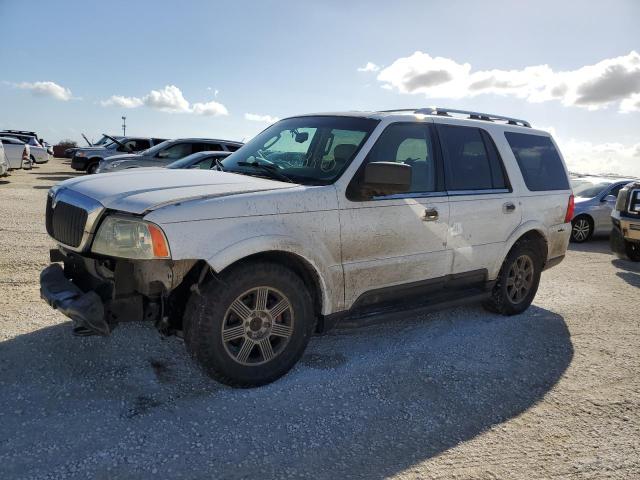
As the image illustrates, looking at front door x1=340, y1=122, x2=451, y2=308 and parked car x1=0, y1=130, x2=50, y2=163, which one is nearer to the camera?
front door x1=340, y1=122, x2=451, y2=308

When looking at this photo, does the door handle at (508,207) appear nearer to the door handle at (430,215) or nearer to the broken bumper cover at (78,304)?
the door handle at (430,215)

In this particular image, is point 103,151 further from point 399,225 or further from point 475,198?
point 399,225

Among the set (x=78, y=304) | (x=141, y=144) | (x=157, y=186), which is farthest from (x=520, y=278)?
(x=141, y=144)

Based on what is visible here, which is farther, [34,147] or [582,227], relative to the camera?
[34,147]

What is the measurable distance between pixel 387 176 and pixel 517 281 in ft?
8.59

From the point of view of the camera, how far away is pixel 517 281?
538cm

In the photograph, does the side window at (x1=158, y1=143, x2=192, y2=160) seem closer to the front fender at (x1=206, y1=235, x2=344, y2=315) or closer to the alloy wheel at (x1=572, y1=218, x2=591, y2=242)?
the alloy wheel at (x1=572, y1=218, x2=591, y2=242)

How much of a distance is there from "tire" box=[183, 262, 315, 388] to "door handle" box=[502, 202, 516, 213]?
7.75 feet

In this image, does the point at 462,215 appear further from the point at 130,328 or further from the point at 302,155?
the point at 130,328

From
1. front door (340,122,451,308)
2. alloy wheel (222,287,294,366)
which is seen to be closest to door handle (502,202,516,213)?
front door (340,122,451,308)

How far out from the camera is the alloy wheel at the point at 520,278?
5297 millimetres

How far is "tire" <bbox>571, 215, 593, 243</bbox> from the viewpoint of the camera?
1136 cm

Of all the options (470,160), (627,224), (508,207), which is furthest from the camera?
(627,224)

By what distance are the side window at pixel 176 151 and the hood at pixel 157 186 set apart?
998 centimetres
